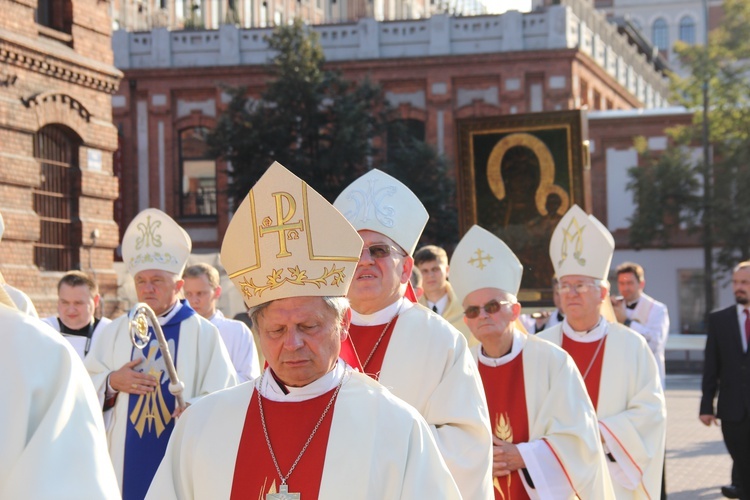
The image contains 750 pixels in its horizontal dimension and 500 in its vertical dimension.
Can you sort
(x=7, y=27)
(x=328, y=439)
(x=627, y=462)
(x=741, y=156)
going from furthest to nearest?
1. (x=741, y=156)
2. (x=7, y=27)
3. (x=627, y=462)
4. (x=328, y=439)

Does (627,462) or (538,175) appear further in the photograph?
(538,175)

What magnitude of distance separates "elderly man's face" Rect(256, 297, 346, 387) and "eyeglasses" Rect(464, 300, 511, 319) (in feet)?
8.18

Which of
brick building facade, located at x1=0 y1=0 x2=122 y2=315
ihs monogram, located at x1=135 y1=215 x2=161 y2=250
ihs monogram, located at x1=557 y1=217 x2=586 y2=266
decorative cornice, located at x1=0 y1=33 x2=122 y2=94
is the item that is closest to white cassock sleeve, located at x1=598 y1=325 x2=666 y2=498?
ihs monogram, located at x1=557 y1=217 x2=586 y2=266

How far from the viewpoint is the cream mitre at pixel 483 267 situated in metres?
6.67

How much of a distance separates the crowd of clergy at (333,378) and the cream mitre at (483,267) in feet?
0.05

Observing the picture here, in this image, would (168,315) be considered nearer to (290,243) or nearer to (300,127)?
(290,243)

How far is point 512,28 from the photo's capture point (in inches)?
1467

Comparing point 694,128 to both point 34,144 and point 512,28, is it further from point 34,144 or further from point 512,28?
point 34,144

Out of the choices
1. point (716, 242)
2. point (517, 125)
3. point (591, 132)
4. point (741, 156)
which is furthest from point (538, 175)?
point (591, 132)

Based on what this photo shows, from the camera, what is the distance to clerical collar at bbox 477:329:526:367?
6.54 metres

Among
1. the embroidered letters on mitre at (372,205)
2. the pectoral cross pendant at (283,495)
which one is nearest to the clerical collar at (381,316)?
the embroidered letters on mitre at (372,205)

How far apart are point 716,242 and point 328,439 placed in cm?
3446

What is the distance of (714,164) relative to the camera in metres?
35.5

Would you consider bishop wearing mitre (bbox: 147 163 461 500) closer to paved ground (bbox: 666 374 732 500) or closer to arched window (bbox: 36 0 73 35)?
paved ground (bbox: 666 374 732 500)
